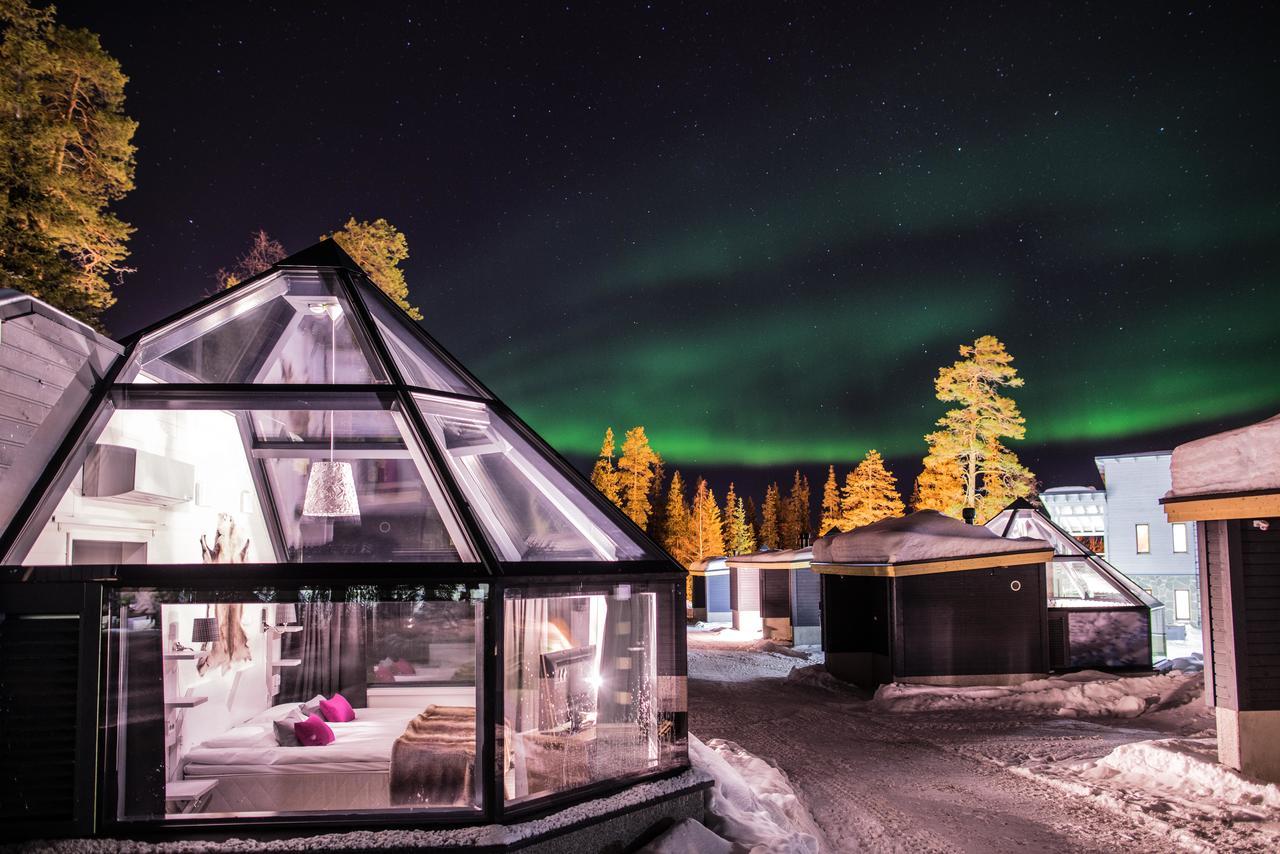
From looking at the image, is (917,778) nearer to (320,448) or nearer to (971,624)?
(320,448)

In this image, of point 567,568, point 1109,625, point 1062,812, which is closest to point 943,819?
point 1062,812

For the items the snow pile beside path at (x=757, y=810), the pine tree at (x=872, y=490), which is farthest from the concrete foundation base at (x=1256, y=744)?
the pine tree at (x=872, y=490)

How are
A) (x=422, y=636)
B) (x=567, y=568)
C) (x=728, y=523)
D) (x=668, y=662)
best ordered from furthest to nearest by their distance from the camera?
(x=728, y=523) < (x=422, y=636) < (x=668, y=662) < (x=567, y=568)

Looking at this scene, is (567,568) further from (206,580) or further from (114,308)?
(114,308)

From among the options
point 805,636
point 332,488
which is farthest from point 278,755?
point 805,636

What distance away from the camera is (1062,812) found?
723 centimetres

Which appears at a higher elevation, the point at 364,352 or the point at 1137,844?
the point at 364,352

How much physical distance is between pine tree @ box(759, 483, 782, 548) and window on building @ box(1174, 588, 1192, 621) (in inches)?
1259

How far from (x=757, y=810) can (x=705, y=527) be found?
1708 inches

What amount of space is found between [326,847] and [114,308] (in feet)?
47.6

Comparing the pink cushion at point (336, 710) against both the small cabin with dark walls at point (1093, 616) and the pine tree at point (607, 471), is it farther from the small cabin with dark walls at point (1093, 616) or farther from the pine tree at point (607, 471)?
the pine tree at point (607, 471)

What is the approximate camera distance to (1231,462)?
7.84 meters

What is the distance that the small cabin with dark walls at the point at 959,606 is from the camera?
46.9ft

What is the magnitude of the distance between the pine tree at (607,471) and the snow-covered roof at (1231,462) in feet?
120
